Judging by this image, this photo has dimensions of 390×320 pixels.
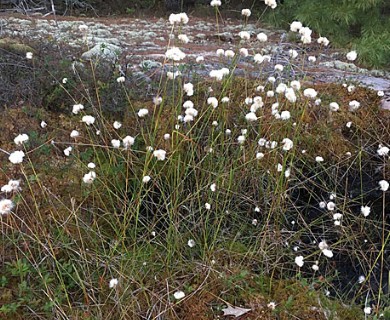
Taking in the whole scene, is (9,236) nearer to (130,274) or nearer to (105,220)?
(105,220)

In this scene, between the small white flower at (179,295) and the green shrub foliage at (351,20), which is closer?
the small white flower at (179,295)

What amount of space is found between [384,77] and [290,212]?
2730 mm

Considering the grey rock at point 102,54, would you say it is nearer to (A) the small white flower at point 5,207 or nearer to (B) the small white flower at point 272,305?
(A) the small white flower at point 5,207

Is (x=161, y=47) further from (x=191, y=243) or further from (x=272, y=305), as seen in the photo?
(x=272, y=305)

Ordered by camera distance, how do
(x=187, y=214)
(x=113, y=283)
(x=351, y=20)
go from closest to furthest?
(x=113, y=283) → (x=187, y=214) → (x=351, y=20)

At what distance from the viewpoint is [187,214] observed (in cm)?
279

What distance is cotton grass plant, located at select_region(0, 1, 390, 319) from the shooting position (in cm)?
224

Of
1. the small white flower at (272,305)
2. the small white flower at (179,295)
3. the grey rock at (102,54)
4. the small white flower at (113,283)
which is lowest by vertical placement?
the small white flower at (272,305)

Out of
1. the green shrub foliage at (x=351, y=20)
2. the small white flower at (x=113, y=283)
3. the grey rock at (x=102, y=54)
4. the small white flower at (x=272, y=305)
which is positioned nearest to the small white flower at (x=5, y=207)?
the small white flower at (x=113, y=283)

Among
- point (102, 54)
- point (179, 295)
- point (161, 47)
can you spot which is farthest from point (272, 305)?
point (161, 47)

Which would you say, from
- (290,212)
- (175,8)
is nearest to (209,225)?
(290,212)

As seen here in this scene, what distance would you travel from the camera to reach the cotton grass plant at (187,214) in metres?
2.24

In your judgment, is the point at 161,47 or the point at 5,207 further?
the point at 161,47

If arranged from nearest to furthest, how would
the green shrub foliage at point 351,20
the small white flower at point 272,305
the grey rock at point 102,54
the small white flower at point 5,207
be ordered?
the small white flower at point 5,207, the small white flower at point 272,305, the grey rock at point 102,54, the green shrub foliage at point 351,20
